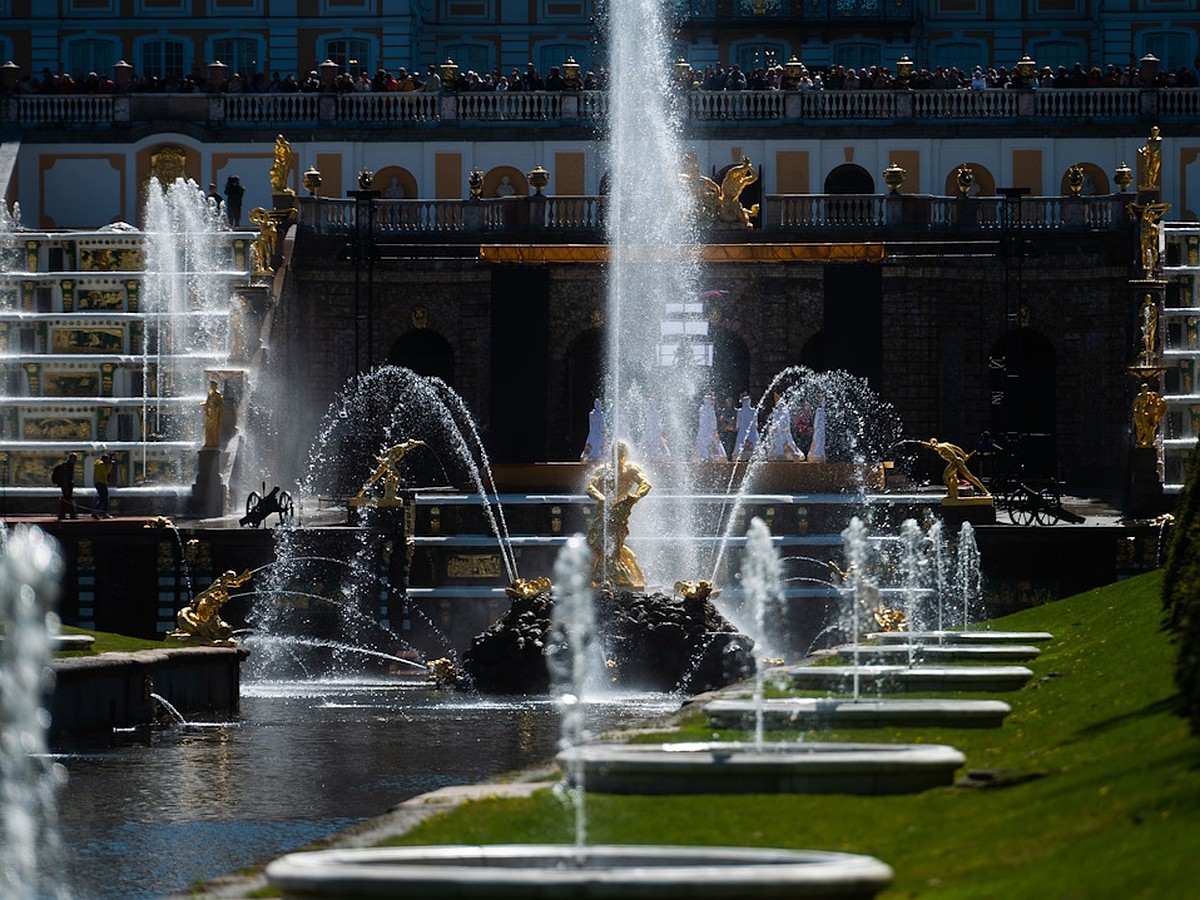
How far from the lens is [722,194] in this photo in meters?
60.9

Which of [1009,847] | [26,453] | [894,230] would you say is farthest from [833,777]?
[894,230]

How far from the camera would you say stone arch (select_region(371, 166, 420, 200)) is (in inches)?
2682

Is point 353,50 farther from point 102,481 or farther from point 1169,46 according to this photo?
point 102,481

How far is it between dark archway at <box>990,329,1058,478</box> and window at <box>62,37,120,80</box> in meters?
31.2

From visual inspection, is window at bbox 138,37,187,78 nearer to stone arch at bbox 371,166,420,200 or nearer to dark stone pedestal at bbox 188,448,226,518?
stone arch at bbox 371,166,420,200

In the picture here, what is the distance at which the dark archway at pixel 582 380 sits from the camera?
61.2 m

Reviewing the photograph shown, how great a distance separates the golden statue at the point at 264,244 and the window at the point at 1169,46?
102 ft

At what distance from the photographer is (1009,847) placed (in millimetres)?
13461

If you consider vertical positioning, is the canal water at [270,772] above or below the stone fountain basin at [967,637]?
below

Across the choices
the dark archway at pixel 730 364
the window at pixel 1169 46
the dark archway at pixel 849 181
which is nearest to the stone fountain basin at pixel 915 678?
the dark archway at pixel 730 364

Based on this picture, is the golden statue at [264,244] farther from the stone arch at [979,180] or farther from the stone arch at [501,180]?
the stone arch at [979,180]

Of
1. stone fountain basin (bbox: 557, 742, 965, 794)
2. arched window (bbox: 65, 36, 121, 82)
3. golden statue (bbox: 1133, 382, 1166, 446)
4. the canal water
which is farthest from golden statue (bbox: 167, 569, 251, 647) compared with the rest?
arched window (bbox: 65, 36, 121, 82)

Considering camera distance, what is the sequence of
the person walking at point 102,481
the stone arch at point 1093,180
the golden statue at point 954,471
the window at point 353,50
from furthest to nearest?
the window at point 353,50 < the stone arch at point 1093,180 < the person walking at point 102,481 < the golden statue at point 954,471

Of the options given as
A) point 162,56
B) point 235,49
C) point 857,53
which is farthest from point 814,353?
point 162,56
